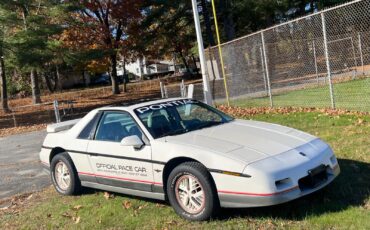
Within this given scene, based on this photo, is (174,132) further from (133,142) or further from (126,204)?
(126,204)

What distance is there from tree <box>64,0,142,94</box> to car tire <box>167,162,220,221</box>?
2947 centimetres

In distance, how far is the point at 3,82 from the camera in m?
28.3

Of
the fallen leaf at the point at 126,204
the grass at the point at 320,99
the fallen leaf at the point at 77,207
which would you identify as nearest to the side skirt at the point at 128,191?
the fallen leaf at the point at 126,204

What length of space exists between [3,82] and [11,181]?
21.1 meters

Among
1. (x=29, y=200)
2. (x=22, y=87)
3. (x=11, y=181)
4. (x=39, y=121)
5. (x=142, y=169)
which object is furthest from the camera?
(x=22, y=87)

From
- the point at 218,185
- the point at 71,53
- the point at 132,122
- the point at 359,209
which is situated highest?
the point at 71,53

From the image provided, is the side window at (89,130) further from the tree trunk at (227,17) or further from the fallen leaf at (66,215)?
the tree trunk at (227,17)

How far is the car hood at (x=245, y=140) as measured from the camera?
495 centimetres

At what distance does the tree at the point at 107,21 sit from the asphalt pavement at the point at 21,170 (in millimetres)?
21127

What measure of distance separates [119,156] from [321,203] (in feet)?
8.09

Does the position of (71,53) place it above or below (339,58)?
above

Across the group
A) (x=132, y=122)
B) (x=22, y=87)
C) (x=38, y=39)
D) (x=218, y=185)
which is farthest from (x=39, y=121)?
(x=22, y=87)

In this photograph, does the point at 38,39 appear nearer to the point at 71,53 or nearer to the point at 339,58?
the point at 71,53

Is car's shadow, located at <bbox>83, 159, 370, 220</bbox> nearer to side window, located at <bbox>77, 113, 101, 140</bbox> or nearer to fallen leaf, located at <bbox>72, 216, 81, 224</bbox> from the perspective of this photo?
fallen leaf, located at <bbox>72, 216, 81, 224</bbox>
